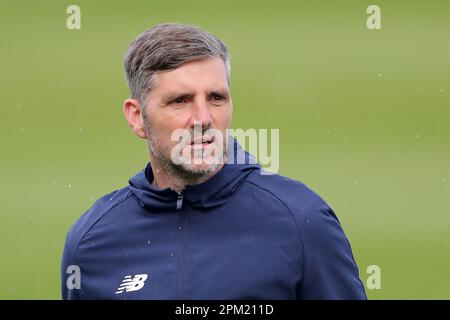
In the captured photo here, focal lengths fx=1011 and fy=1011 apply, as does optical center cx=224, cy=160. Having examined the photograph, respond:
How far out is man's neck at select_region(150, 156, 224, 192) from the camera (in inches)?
64.0

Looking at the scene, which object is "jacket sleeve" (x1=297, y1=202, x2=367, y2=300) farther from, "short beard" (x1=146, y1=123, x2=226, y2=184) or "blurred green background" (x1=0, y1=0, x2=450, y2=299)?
"blurred green background" (x1=0, y1=0, x2=450, y2=299)

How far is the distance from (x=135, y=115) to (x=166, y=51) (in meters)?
0.15

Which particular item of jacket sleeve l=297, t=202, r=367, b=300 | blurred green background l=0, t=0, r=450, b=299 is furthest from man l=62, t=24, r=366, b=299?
blurred green background l=0, t=0, r=450, b=299

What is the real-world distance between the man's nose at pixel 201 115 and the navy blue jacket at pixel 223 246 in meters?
0.11

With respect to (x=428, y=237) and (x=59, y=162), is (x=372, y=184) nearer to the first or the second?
(x=428, y=237)

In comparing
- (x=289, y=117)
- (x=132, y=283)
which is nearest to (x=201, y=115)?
(x=132, y=283)

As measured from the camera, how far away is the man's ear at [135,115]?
5.52ft

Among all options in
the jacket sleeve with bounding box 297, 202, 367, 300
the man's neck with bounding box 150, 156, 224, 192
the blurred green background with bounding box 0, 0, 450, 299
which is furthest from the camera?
the blurred green background with bounding box 0, 0, 450, 299

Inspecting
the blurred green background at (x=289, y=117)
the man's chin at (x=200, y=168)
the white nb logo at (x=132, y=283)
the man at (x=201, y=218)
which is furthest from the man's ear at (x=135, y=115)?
the blurred green background at (x=289, y=117)

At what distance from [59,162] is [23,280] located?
331 mm

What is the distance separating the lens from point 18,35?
9.16 feet

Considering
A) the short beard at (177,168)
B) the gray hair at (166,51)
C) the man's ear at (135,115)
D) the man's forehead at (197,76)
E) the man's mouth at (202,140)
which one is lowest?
the short beard at (177,168)

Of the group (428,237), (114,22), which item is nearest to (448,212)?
(428,237)

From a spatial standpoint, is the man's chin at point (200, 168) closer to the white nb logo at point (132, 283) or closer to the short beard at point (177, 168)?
the short beard at point (177, 168)
